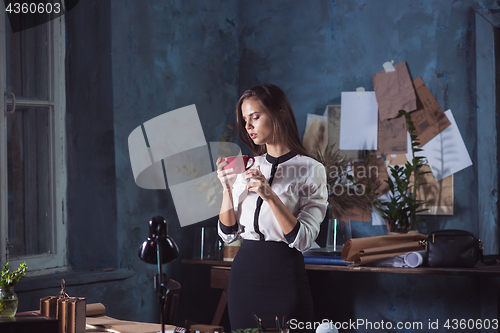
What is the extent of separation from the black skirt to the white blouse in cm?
6

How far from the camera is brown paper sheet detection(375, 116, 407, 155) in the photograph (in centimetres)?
311

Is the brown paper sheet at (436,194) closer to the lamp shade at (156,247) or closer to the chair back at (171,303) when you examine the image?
the chair back at (171,303)

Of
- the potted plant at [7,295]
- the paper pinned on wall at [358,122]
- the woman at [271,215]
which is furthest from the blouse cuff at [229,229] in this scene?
the paper pinned on wall at [358,122]

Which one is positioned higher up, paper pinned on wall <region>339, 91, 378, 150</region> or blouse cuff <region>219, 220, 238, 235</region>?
paper pinned on wall <region>339, 91, 378, 150</region>

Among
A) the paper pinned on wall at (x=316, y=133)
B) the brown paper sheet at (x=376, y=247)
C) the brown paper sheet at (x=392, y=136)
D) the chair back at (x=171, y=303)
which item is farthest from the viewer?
the paper pinned on wall at (x=316, y=133)

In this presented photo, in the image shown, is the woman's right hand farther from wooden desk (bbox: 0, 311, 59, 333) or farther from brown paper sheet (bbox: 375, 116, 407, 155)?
brown paper sheet (bbox: 375, 116, 407, 155)

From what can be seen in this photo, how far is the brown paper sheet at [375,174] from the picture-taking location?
124 inches

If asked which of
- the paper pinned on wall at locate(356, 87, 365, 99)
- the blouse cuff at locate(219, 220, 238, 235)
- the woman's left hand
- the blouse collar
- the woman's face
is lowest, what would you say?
the blouse cuff at locate(219, 220, 238, 235)

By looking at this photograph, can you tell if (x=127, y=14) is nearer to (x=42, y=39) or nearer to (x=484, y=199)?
(x=42, y=39)

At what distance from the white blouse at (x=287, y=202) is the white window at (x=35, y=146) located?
1.31m

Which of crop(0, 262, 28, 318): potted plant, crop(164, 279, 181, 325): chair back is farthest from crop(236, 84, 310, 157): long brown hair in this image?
crop(0, 262, 28, 318): potted plant

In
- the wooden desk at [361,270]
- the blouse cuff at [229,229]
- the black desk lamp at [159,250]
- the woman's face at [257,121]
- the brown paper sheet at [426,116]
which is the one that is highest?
the brown paper sheet at [426,116]

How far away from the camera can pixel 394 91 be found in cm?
313

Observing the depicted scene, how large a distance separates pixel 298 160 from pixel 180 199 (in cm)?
145
